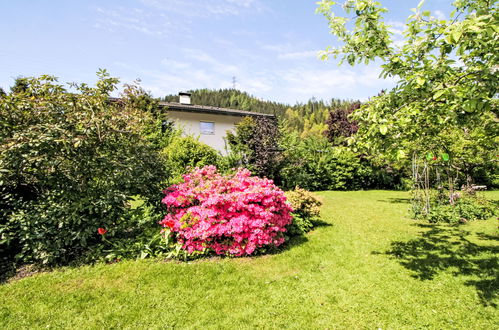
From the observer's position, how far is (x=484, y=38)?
289cm

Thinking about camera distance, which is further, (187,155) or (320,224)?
(187,155)

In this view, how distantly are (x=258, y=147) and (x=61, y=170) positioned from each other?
30.3 ft

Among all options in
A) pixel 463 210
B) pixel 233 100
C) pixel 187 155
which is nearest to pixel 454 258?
pixel 463 210

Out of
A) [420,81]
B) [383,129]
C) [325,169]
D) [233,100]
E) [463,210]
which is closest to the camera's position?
[420,81]

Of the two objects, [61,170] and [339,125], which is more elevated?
[339,125]

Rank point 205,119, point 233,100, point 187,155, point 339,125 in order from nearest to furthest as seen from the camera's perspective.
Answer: point 187,155 → point 205,119 → point 339,125 → point 233,100

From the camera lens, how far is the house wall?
64.9 feet

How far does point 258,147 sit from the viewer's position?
13.0 meters

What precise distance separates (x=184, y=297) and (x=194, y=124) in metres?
17.9

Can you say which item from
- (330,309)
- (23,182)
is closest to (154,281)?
(330,309)

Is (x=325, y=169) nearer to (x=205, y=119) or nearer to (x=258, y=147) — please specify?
(x=258, y=147)

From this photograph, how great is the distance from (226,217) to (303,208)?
285 centimetres

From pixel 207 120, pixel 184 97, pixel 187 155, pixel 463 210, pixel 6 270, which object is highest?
pixel 184 97

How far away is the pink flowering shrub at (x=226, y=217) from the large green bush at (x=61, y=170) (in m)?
1.00
